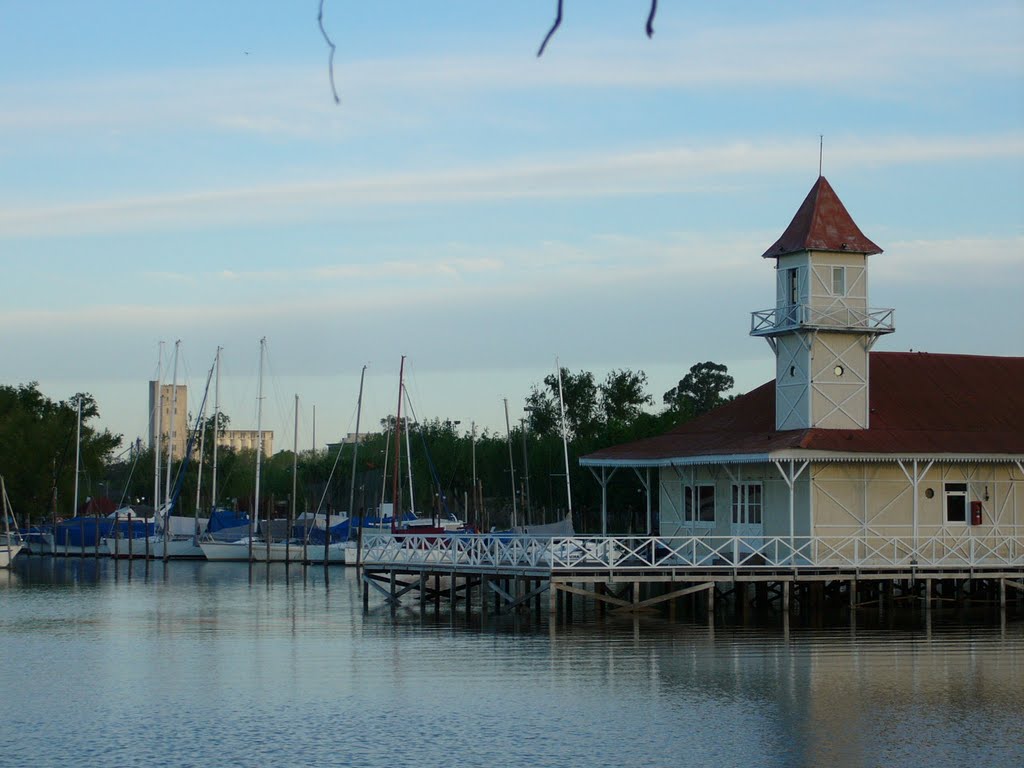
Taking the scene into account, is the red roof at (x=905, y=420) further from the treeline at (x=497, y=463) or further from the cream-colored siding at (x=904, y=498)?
the treeline at (x=497, y=463)

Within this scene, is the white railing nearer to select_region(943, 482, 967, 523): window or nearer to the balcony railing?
the balcony railing

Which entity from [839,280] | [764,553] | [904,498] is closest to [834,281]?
[839,280]

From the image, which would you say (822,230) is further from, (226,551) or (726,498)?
(226,551)

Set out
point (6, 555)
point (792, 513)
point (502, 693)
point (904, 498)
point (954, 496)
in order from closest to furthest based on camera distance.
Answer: point (502, 693)
point (792, 513)
point (904, 498)
point (954, 496)
point (6, 555)

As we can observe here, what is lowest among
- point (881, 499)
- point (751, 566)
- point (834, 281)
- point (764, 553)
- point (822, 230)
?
point (751, 566)

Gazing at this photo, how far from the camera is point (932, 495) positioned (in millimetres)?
43031

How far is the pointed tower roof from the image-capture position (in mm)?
43719

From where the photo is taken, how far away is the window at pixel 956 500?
43.2 metres

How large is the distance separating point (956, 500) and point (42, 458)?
67.9 m

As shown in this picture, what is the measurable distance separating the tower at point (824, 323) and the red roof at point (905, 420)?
789mm

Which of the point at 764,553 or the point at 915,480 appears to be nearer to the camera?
the point at 915,480

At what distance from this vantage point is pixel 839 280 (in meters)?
44.1

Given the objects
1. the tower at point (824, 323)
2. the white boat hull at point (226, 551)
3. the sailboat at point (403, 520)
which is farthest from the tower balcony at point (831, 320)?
the white boat hull at point (226, 551)

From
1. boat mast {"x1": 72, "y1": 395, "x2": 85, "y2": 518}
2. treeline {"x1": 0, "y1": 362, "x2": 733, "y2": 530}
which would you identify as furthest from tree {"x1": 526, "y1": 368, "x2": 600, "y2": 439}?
boat mast {"x1": 72, "y1": 395, "x2": 85, "y2": 518}
